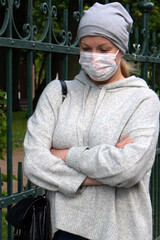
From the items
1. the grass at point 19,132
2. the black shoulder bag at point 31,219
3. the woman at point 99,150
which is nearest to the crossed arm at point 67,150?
the woman at point 99,150

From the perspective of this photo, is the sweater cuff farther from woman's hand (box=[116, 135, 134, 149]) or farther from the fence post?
the fence post

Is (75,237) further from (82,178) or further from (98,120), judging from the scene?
(98,120)

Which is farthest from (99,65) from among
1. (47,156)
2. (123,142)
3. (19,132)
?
(19,132)

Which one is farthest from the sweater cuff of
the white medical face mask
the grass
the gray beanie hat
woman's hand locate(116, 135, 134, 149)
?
the grass

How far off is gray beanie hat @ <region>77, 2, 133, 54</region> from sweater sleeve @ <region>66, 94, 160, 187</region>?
34 cm

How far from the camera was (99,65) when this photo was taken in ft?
7.90

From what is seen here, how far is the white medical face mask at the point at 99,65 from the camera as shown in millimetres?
2404

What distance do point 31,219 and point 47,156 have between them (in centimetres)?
31

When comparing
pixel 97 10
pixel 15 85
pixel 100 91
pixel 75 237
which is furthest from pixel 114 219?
pixel 15 85

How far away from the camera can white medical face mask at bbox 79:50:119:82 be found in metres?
2.40

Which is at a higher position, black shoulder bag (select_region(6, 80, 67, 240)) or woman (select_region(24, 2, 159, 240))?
woman (select_region(24, 2, 159, 240))

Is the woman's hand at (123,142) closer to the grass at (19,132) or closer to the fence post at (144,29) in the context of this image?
the fence post at (144,29)

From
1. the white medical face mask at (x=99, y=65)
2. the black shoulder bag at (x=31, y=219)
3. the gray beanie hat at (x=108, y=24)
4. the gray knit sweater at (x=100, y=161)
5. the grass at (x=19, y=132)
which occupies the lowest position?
the grass at (x=19, y=132)

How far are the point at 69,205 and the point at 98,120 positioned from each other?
44 cm
